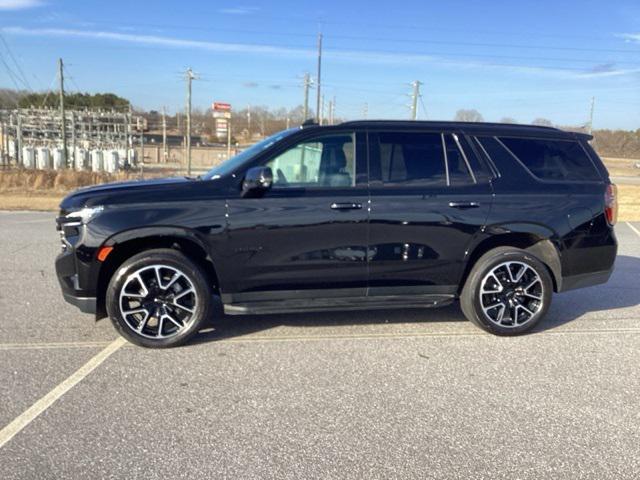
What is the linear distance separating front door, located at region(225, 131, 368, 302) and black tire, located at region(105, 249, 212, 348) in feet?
0.92

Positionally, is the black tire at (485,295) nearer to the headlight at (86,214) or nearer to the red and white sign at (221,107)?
the headlight at (86,214)

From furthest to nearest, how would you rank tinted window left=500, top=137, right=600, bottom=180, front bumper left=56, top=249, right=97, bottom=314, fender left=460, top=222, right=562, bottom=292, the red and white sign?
the red and white sign, tinted window left=500, top=137, right=600, bottom=180, fender left=460, top=222, right=562, bottom=292, front bumper left=56, top=249, right=97, bottom=314

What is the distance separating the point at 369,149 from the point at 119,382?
2.78 metres

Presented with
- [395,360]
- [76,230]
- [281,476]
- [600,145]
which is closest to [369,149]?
[395,360]

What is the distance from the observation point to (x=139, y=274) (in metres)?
4.42

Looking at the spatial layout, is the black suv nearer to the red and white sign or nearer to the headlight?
the headlight

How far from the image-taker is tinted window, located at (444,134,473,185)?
15.9 feet

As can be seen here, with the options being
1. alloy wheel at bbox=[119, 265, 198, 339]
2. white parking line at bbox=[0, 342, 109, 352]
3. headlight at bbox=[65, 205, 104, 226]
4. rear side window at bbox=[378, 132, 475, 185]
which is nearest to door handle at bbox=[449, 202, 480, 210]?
rear side window at bbox=[378, 132, 475, 185]

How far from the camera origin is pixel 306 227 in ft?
14.8

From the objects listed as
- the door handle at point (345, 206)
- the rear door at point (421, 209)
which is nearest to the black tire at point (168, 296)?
the door handle at point (345, 206)

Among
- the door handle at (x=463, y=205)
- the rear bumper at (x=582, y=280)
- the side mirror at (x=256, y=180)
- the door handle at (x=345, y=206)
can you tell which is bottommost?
the rear bumper at (x=582, y=280)

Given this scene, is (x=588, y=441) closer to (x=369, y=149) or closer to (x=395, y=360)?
(x=395, y=360)

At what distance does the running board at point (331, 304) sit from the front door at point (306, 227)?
0.05 meters

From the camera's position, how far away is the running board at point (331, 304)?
4586 mm
